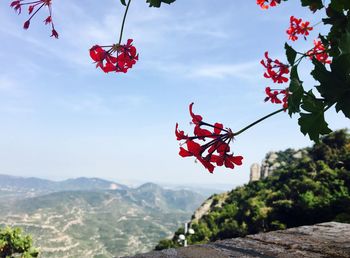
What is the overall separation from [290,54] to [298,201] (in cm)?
2514

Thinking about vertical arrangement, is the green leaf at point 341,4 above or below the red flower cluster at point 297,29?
below

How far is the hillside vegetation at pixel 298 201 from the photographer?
2212 cm

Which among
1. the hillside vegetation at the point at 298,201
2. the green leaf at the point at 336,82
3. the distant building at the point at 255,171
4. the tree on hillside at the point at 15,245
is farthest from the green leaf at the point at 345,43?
the distant building at the point at 255,171

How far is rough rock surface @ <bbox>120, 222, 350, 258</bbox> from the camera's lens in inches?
103

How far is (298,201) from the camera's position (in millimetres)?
24969

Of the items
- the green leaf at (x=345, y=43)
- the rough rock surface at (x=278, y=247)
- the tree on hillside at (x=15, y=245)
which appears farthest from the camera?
the tree on hillside at (x=15, y=245)

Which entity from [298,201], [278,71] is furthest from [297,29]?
[298,201]

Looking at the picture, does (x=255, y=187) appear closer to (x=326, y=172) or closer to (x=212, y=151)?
(x=326, y=172)

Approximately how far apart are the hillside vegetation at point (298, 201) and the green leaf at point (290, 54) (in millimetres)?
16108

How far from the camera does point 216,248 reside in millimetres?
2852

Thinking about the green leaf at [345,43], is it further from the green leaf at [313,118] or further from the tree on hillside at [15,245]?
the tree on hillside at [15,245]

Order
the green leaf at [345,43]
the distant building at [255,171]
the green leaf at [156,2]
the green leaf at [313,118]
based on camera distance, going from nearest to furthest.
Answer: the green leaf at [345,43] < the green leaf at [313,118] < the green leaf at [156,2] < the distant building at [255,171]

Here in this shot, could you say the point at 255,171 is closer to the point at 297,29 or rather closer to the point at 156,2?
the point at 297,29

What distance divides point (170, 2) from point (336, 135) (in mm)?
40551
